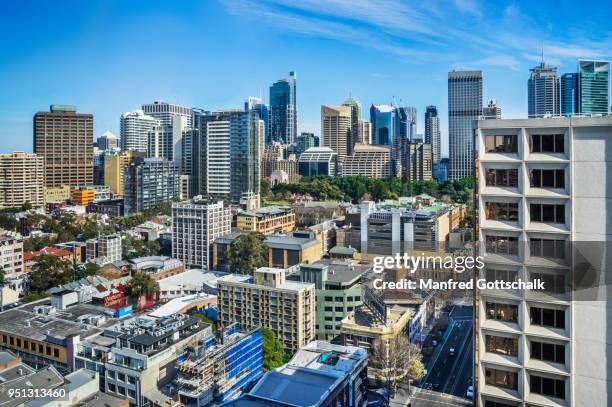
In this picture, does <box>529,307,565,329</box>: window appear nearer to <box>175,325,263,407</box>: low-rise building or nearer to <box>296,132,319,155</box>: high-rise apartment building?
<box>175,325,263,407</box>: low-rise building

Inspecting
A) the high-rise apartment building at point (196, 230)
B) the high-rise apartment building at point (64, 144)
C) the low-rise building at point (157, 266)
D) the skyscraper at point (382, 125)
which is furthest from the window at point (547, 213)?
the skyscraper at point (382, 125)

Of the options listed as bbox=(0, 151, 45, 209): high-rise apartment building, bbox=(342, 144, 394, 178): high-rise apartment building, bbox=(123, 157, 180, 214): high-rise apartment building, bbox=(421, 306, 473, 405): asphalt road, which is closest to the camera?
bbox=(421, 306, 473, 405): asphalt road

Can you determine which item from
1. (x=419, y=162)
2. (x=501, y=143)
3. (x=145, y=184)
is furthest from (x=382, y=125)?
(x=501, y=143)

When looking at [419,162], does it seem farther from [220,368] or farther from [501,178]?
[501,178]

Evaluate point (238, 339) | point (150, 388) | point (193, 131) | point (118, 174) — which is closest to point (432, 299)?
point (238, 339)

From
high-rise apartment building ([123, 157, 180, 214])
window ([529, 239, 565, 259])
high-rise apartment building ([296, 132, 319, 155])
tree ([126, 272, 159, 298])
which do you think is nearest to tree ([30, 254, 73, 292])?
tree ([126, 272, 159, 298])

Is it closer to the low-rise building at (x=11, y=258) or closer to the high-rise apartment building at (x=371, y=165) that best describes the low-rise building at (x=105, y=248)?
the low-rise building at (x=11, y=258)
